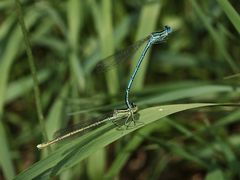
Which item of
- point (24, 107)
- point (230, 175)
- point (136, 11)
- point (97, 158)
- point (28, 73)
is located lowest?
point (230, 175)

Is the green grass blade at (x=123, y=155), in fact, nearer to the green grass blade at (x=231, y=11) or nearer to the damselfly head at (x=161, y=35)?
the damselfly head at (x=161, y=35)

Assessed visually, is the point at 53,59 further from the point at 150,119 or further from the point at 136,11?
the point at 150,119

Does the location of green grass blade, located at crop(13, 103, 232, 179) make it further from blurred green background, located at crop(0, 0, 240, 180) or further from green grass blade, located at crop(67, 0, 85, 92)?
green grass blade, located at crop(67, 0, 85, 92)

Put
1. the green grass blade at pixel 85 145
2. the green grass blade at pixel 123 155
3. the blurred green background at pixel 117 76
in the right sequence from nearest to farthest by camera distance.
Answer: the green grass blade at pixel 85 145, the green grass blade at pixel 123 155, the blurred green background at pixel 117 76

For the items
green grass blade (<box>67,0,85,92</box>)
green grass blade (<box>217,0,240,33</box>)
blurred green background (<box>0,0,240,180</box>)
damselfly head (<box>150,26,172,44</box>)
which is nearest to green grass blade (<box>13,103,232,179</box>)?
green grass blade (<box>217,0,240,33</box>)

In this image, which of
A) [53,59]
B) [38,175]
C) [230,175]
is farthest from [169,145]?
[53,59]

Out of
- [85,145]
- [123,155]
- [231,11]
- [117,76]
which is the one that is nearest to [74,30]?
[117,76]

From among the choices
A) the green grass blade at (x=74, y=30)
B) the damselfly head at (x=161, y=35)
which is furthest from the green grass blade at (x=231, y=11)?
the green grass blade at (x=74, y=30)

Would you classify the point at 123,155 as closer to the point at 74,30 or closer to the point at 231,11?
the point at 231,11
